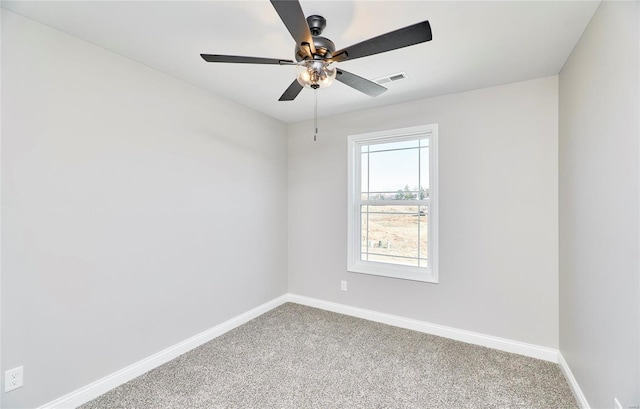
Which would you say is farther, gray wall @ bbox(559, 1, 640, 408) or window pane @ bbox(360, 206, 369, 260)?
window pane @ bbox(360, 206, 369, 260)

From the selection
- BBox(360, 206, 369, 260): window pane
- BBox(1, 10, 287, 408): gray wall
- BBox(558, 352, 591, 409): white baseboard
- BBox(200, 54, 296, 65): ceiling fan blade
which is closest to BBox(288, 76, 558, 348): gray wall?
BBox(558, 352, 591, 409): white baseboard

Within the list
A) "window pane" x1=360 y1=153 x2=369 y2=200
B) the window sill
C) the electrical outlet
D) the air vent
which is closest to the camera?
the electrical outlet

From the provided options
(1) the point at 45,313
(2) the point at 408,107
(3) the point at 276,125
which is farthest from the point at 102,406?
(2) the point at 408,107

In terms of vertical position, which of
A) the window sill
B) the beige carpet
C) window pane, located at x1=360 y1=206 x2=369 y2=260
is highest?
window pane, located at x1=360 y1=206 x2=369 y2=260

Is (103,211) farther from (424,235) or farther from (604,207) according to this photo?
(604,207)

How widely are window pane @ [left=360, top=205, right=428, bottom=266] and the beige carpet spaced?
81 cm

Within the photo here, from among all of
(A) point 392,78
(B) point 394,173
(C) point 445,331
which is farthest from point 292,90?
(C) point 445,331

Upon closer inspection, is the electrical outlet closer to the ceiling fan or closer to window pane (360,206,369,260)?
the ceiling fan

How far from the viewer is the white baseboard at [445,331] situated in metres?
2.38

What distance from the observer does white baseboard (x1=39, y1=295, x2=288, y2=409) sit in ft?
5.87

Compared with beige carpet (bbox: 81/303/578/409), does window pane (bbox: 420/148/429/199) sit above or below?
above

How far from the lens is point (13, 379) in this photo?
158 cm

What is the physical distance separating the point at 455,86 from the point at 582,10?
3.40 ft

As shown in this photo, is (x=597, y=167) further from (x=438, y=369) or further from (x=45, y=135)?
(x=45, y=135)
